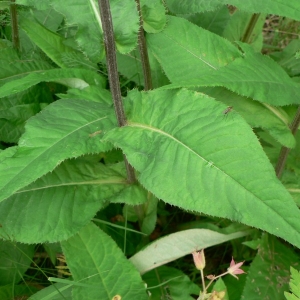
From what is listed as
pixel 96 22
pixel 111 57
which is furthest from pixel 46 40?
pixel 111 57

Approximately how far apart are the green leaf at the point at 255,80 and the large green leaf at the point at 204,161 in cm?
10

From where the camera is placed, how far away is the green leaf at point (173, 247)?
1.39m

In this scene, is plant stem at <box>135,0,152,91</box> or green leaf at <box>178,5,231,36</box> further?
green leaf at <box>178,5,231,36</box>

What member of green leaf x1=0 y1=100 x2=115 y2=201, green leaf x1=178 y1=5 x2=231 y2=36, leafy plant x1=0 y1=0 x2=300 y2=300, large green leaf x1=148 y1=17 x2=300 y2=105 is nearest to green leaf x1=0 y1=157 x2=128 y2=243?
leafy plant x1=0 y1=0 x2=300 y2=300

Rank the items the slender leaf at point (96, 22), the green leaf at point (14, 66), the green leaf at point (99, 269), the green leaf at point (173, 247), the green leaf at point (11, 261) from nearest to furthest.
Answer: the slender leaf at point (96, 22) → the green leaf at point (99, 269) → the green leaf at point (173, 247) → the green leaf at point (11, 261) → the green leaf at point (14, 66)

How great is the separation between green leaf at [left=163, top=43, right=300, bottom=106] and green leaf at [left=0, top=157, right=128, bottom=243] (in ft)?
1.37

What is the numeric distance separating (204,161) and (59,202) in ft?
1.69

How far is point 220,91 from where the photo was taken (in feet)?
4.63

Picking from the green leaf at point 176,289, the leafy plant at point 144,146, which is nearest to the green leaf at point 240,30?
the leafy plant at point 144,146

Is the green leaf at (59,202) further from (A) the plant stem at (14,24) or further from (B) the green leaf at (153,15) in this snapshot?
(A) the plant stem at (14,24)

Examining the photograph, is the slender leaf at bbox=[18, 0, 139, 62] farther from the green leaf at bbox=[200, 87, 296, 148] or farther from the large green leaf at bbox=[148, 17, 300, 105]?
the green leaf at bbox=[200, 87, 296, 148]

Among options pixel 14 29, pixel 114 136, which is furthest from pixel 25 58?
pixel 114 136

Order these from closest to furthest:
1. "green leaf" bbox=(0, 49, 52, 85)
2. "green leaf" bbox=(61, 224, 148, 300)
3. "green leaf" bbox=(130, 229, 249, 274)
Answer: "green leaf" bbox=(61, 224, 148, 300) → "green leaf" bbox=(130, 229, 249, 274) → "green leaf" bbox=(0, 49, 52, 85)

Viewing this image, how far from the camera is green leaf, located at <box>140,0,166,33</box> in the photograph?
129 cm
